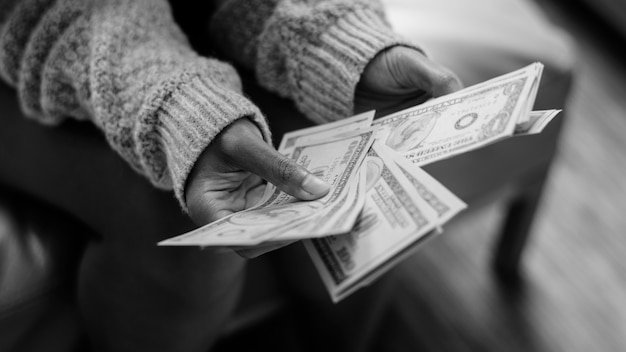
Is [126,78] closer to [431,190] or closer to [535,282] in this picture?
[431,190]

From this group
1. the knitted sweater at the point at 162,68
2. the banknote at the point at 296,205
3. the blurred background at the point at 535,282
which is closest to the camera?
the banknote at the point at 296,205

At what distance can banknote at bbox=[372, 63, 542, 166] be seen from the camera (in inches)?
20.5

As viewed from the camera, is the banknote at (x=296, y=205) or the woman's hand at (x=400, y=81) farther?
the woman's hand at (x=400, y=81)

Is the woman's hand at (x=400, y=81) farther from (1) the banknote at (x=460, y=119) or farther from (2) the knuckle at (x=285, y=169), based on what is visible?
(2) the knuckle at (x=285, y=169)

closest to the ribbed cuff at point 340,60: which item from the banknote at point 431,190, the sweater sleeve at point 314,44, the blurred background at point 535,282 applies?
the sweater sleeve at point 314,44

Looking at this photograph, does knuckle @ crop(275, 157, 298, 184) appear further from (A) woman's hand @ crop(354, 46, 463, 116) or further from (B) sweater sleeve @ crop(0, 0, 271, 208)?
(A) woman's hand @ crop(354, 46, 463, 116)

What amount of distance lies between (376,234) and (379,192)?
49 millimetres

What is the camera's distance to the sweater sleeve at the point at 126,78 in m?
0.56

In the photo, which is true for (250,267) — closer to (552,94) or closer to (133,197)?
(133,197)

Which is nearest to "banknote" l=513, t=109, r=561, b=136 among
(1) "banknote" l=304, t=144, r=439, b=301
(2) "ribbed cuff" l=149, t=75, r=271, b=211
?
(1) "banknote" l=304, t=144, r=439, b=301

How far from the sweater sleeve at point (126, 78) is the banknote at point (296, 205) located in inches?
2.4

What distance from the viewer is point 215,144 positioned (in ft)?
1.83

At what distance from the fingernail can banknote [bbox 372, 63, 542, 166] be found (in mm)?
87

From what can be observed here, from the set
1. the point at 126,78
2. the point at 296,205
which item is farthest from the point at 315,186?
the point at 126,78
